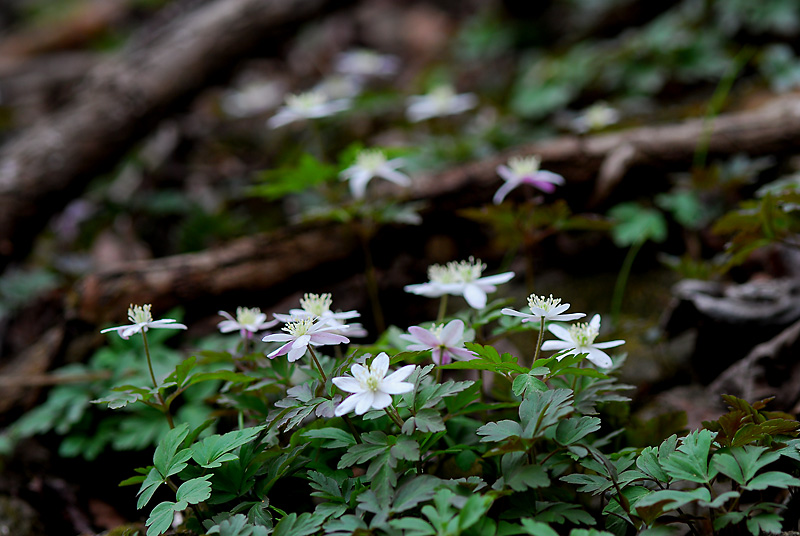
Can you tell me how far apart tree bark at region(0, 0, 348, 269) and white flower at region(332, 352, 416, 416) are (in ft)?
9.24

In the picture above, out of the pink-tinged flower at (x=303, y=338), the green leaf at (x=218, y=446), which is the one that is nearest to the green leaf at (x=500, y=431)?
the pink-tinged flower at (x=303, y=338)

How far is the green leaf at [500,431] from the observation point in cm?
123

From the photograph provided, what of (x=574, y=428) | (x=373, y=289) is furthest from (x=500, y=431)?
(x=373, y=289)

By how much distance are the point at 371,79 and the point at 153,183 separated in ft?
7.90

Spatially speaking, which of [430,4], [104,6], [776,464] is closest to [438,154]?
[776,464]

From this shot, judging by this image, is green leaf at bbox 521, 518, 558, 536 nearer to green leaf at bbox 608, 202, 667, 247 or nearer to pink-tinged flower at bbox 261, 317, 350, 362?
pink-tinged flower at bbox 261, 317, 350, 362

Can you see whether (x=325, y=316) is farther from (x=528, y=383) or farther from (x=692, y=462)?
(x=692, y=462)

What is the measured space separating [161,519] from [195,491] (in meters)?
0.09

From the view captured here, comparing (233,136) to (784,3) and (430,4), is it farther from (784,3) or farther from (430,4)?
(784,3)

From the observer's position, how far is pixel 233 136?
5074 mm

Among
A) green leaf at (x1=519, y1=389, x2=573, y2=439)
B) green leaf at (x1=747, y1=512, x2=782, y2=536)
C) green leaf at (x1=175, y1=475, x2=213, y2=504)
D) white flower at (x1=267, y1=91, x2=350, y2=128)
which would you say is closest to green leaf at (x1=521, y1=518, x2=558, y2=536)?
green leaf at (x1=519, y1=389, x2=573, y2=439)

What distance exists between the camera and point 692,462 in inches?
47.9

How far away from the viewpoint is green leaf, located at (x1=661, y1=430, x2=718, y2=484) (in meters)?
1.19

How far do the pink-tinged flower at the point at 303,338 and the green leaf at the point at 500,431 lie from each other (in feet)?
1.24
